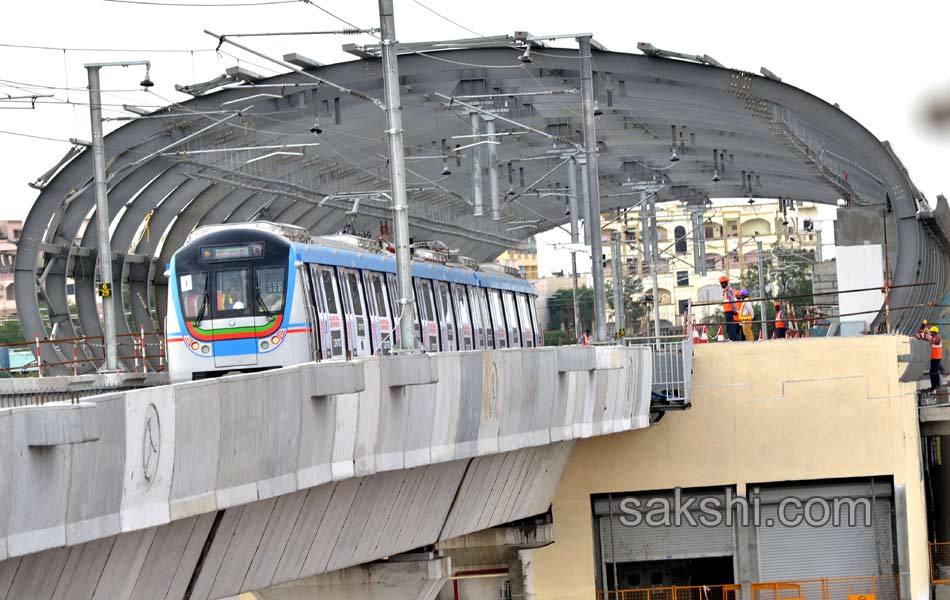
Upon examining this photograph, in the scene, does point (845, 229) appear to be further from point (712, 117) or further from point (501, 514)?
point (501, 514)

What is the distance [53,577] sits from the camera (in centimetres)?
1112

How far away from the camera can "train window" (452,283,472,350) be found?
3475 centimetres

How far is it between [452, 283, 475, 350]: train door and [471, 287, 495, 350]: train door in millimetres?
881

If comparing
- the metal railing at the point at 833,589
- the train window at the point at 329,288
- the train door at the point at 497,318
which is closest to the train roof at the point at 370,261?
the train window at the point at 329,288

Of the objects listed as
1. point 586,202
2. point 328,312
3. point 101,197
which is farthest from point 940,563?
point 101,197

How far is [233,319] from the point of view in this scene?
84.9ft

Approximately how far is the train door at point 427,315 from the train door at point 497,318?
611cm

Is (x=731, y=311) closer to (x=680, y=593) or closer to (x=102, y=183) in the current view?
(x=680, y=593)

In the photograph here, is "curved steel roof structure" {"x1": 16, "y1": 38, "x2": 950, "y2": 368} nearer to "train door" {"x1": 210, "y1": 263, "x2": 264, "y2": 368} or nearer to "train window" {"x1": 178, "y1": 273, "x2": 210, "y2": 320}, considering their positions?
"train window" {"x1": 178, "y1": 273, "x2": 210, "y2": 320}

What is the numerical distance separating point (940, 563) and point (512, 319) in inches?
455

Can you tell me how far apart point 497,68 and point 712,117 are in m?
6.64

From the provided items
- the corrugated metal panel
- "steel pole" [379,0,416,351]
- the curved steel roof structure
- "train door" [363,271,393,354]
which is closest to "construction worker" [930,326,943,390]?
the curved steel roof structure

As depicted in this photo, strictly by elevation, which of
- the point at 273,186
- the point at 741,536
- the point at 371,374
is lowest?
the point at 741,536


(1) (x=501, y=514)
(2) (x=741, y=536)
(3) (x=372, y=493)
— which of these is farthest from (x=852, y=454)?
(3) (x=372, y=493)
